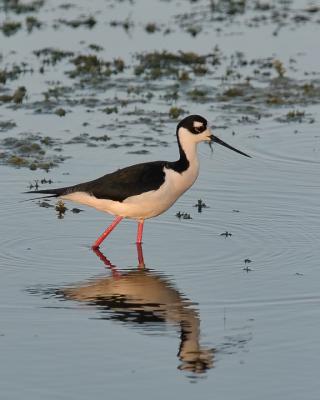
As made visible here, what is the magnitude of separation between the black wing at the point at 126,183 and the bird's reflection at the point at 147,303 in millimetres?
792

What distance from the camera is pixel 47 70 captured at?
20641mm

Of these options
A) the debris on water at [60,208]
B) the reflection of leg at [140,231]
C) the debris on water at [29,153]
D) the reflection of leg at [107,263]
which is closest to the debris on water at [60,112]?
the debris on water at [29,153]

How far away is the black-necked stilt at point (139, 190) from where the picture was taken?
11969 millimetres

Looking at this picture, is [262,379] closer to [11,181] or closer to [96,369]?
[96,369]

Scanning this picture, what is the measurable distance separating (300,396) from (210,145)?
811 centimetres

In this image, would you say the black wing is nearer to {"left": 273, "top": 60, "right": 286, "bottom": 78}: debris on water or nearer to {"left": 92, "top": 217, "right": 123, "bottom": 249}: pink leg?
{"left": 92, "top": 217, "right": 123, "bottom": 249}: pink leg

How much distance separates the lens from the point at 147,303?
33.8ft

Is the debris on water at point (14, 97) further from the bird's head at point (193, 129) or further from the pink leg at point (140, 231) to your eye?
the pink leg at point (140, 231)

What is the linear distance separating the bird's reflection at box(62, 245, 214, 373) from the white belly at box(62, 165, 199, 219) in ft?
2.16

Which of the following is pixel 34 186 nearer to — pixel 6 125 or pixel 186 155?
pixel 186 155

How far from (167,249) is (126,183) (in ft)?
2.57

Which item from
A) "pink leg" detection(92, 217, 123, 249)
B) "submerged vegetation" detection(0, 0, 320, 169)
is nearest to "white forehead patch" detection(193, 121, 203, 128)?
"pink leg" detection(92, 217, 123, 249)

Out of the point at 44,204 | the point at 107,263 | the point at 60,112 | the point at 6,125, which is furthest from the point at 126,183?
the point at 60,112

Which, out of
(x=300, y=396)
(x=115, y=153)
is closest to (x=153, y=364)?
(x=300, y=396)
